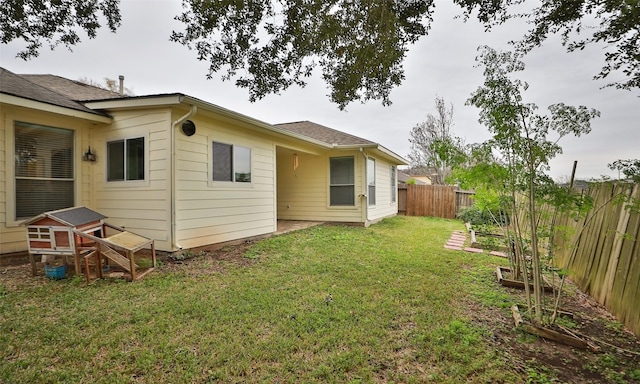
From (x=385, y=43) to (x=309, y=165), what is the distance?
657 centimetres

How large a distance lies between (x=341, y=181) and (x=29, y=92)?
7.46 metres

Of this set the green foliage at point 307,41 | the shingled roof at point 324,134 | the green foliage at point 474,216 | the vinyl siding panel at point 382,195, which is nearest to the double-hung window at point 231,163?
the green foliage at point 307,41

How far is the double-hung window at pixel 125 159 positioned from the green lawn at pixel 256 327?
2.15 meters

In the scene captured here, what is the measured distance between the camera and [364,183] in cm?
924

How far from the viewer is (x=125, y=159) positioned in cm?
535

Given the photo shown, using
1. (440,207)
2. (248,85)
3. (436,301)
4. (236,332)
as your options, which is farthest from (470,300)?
(440,207)

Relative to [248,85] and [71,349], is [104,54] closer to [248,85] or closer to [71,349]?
[248,85]

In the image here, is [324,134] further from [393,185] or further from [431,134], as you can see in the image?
[431,134]

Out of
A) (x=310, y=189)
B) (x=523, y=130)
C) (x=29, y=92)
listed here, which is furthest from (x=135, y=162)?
(x=523, y=130)

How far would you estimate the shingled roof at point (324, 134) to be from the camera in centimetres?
939

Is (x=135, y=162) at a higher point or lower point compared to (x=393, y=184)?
higher

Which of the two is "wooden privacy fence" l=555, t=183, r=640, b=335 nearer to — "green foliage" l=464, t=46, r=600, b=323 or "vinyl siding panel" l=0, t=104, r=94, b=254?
"green foliage" l=464, t=46, r=600, b=323

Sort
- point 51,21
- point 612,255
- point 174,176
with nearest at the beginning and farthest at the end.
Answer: point 612,255 → point 51,21 → point 174,176

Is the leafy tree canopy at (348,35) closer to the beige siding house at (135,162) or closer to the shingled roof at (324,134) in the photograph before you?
the beige siding house at (135,162)
